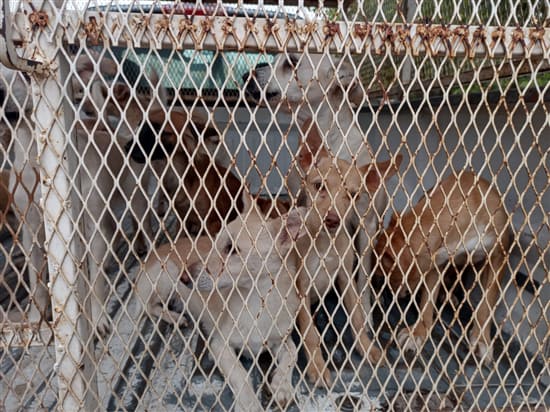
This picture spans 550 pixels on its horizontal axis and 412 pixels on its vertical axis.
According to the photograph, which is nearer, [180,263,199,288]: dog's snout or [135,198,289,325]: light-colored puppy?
[180,263,199,288]: dog's snout

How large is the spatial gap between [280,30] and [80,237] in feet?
2.60

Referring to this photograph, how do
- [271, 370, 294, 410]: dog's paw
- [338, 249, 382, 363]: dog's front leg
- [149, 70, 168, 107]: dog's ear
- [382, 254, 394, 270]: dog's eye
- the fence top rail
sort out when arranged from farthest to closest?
[382, 254, 394, 270]: dog's eye < [338, 249, 382, 363]: dog's front leg < [271, 370, 294, 410]: dog's paw < [149, 70, 168, 107]: dog's ear < the fence top rail

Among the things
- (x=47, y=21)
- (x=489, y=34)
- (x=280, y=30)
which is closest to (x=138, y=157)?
(x=47, y=21)

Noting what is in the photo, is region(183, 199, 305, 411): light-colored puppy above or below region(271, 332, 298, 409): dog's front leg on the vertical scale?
above

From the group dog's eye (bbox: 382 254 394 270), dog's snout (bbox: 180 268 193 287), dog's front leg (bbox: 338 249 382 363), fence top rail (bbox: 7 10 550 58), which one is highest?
fence top rail (bbox: 7 10 550 58)

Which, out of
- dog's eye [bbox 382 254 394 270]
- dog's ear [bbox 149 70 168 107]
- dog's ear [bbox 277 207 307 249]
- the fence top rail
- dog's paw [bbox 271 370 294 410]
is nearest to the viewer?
the fence top rail

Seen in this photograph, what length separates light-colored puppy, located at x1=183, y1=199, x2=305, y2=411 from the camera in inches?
63.1

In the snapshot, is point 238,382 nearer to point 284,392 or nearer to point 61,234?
point 284,392

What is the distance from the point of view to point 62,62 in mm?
1185

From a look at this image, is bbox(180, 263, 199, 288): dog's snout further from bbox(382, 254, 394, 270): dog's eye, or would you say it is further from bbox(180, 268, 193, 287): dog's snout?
bbox(382, 254, 394, 270): dog's eye

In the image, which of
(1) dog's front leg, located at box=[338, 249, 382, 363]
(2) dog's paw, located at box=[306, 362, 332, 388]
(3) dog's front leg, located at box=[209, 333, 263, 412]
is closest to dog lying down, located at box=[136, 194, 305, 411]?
(3) dog's front leg, located at box=[209, 333, 263, 412]

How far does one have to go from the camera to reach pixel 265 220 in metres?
1.53

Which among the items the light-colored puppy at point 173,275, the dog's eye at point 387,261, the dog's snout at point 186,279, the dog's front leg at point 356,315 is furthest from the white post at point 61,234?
the dog's eye at point 387,261

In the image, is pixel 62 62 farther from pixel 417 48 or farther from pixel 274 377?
pixel 274 377
